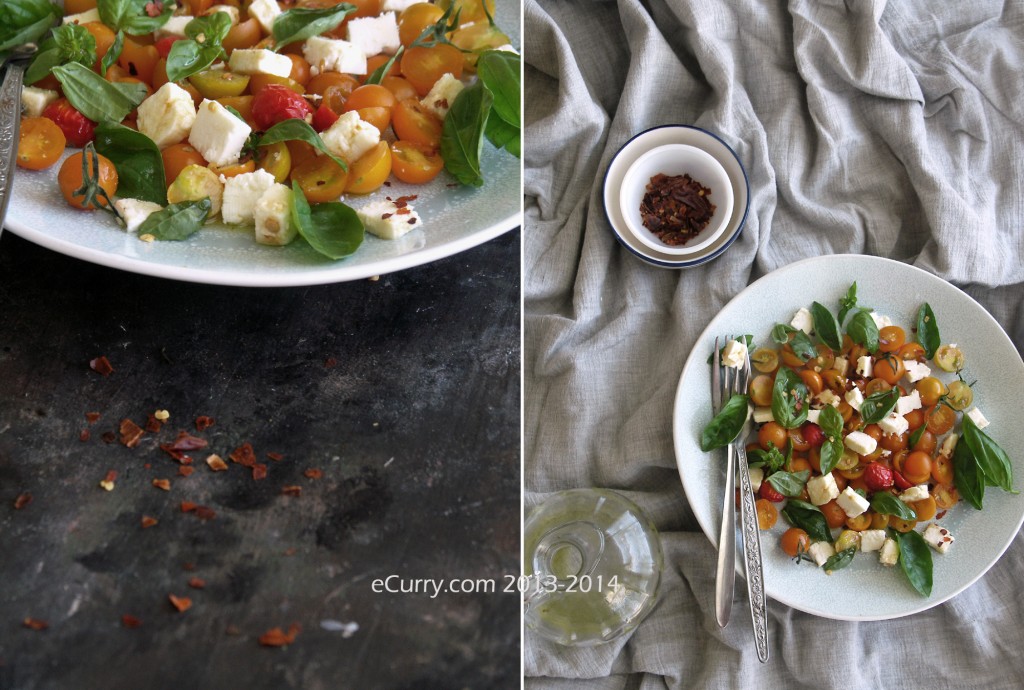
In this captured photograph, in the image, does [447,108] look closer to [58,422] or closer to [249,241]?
[249,241]

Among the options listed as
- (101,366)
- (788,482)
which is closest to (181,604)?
(101,366)

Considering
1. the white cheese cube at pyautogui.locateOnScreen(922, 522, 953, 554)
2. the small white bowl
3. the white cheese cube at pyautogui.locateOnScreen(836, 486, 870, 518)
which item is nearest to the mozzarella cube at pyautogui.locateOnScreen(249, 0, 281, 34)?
the small white bowl

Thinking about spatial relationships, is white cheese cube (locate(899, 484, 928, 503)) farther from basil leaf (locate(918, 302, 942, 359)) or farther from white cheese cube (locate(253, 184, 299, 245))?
white cheese cube (locate(253, 184, 299, 245))

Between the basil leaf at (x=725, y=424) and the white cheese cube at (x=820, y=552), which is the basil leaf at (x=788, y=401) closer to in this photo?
the basil leaf at (x=725, y=424)

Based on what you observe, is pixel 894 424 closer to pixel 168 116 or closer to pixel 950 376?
pixel 950 376

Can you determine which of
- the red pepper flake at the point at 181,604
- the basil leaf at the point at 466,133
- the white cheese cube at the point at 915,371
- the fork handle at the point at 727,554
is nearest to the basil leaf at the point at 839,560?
the fork handle at the point at 727,554

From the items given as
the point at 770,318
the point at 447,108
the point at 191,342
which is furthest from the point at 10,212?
the point at 770,318
